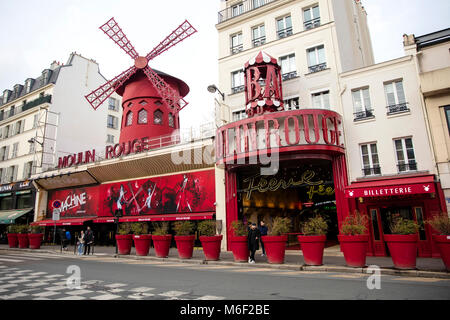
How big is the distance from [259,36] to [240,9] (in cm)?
225

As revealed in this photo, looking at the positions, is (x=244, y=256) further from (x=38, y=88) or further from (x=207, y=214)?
(x=38, y=88)

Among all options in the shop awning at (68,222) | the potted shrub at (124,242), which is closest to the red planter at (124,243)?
the potted shrub at (124,242)

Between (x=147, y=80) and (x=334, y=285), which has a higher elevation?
(x=147, y=80)

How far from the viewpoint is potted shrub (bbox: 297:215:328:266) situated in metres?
8.52

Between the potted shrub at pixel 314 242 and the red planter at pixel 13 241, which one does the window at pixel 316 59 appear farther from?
the red planter at pixel 13 241

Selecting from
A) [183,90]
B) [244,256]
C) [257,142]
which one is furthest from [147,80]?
[244,256]

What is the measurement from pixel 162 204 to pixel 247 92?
7786 millimetres

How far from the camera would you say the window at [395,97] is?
11594 millimetres

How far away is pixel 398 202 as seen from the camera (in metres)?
11.2

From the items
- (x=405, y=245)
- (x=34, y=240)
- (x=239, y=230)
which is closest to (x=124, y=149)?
(x=34, y=240)

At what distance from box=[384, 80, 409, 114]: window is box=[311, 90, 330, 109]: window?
2169 mm

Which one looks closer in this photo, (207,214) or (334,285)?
(334,285)

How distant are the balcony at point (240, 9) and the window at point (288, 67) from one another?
333 cm

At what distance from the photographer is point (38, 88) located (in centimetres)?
2611
